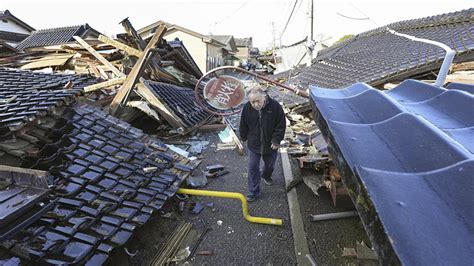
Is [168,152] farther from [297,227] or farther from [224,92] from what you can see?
[297,227]

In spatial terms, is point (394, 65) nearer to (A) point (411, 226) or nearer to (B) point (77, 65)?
(A) point (411, 226)

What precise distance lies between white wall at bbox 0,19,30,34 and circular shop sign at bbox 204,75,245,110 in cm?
2945

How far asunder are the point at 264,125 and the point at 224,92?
174cm

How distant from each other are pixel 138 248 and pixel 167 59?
10116 millimetres

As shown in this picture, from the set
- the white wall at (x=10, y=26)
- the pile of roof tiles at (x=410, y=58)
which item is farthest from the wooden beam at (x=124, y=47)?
the white wall at (x=10, y=26)

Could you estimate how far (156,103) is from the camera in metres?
8.59

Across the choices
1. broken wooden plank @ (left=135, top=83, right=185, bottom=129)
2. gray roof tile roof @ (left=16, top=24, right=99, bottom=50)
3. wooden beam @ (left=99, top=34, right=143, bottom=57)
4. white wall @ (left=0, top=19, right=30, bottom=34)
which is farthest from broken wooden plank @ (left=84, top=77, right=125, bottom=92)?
white wall @ (left=0, top=19, right=30, bottom=34)

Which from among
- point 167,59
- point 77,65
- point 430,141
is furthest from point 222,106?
point 77,65

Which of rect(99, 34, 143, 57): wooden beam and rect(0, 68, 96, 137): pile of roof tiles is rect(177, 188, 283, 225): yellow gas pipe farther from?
rect(99, 34, 143, 57): wooden beam

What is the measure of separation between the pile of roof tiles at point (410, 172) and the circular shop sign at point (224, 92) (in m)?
4.08

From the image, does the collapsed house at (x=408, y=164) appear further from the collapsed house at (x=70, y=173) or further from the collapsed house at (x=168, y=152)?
the collapsed house at (x=70, y=173)

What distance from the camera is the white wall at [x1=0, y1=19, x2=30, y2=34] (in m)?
24.8

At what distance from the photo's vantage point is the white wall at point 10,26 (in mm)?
24764

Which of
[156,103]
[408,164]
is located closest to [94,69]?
[156,103]
